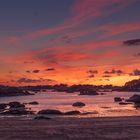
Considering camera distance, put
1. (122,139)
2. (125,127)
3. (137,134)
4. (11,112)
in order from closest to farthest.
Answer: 1. (122,139)
2. (137,134)
3. (125,127)
4. (11,112)

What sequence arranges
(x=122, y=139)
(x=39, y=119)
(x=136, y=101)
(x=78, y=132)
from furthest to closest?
1. (x=136, y=101)
2. (x=39, y=119)
3. (x=78, y=132)
4. (x=122, y=139)

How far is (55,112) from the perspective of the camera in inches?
2657

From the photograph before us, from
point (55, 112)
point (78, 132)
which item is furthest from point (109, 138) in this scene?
point (55, 112)

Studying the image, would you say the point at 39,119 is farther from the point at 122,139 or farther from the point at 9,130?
the point at 122,139

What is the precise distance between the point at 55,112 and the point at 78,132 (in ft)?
100

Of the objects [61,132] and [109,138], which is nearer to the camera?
[109,138]

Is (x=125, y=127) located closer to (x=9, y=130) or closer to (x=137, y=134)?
(x=137, y=134)

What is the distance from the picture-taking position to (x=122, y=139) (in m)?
32.1

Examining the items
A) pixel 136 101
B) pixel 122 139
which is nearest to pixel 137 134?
pixel 122 139

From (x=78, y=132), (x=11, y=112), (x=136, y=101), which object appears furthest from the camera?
(x=136, y=101)

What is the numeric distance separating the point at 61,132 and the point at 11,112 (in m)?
30.8

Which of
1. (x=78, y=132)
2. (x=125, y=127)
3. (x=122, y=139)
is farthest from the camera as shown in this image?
(x=125, y=127)

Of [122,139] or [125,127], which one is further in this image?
[125,127]

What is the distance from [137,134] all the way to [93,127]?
724 cm
